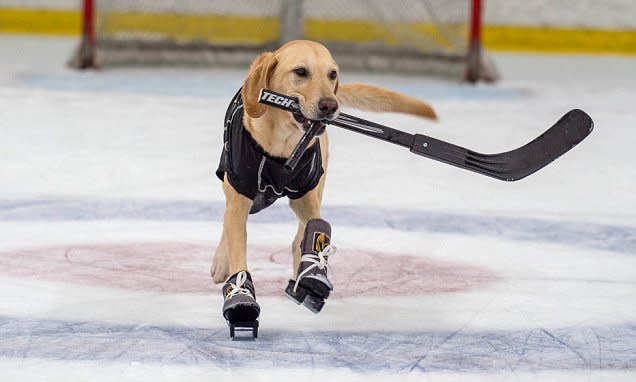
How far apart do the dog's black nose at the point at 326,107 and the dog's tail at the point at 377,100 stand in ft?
1.34

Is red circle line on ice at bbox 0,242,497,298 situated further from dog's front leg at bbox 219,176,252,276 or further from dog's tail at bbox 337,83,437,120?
dog's tail at bbox 337,83,437,120

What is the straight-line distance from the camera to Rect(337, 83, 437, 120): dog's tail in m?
2.93

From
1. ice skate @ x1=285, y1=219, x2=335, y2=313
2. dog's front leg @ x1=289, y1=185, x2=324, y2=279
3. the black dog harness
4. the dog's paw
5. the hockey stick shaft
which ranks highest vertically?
the hockey stick shaft

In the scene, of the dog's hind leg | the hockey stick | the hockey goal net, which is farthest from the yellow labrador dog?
the hockey goal net

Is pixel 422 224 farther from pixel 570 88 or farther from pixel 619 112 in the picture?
pixel 570 88

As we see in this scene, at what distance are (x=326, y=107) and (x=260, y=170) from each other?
0.80 ft

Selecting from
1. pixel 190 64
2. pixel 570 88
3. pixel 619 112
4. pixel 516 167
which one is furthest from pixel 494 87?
pixel 516 167

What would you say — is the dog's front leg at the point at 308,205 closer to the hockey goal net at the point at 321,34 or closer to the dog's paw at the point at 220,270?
the dog's paw at the point at 220,270

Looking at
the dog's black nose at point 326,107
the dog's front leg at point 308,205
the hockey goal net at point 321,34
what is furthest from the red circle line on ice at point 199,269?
the hockey goal net at point 321,34

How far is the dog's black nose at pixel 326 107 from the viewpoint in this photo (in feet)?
8.11

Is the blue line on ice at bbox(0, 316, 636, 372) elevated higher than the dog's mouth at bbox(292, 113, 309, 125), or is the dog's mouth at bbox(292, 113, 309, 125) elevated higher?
the dog's mouth at bbox(292, 113, 309, 125)

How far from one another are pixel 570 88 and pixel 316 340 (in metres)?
5.50

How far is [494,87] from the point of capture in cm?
781

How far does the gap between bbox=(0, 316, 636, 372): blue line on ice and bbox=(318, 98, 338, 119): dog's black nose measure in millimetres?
439
